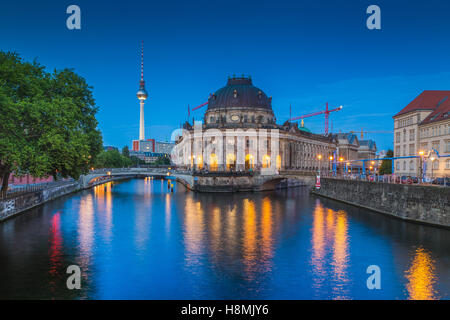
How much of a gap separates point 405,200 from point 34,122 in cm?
4072

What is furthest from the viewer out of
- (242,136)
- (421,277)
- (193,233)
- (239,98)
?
(239,98)

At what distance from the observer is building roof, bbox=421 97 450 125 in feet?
203

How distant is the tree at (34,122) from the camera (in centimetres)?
3709

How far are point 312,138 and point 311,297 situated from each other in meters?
117

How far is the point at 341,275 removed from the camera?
24891 mm

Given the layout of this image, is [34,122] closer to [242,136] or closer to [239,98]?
[242,136]

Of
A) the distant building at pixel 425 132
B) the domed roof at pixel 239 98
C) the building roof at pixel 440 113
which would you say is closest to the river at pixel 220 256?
the distant building at pixel 425 132

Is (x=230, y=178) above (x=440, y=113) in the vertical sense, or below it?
below

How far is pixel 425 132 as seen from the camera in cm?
6706

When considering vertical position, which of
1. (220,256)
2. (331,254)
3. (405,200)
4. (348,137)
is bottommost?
(331,254)

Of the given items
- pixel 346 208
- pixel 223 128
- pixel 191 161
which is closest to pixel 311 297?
pixel 346 208

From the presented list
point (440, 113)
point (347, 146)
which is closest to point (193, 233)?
point (440, 113)

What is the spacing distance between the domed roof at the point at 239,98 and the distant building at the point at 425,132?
4540 cm
